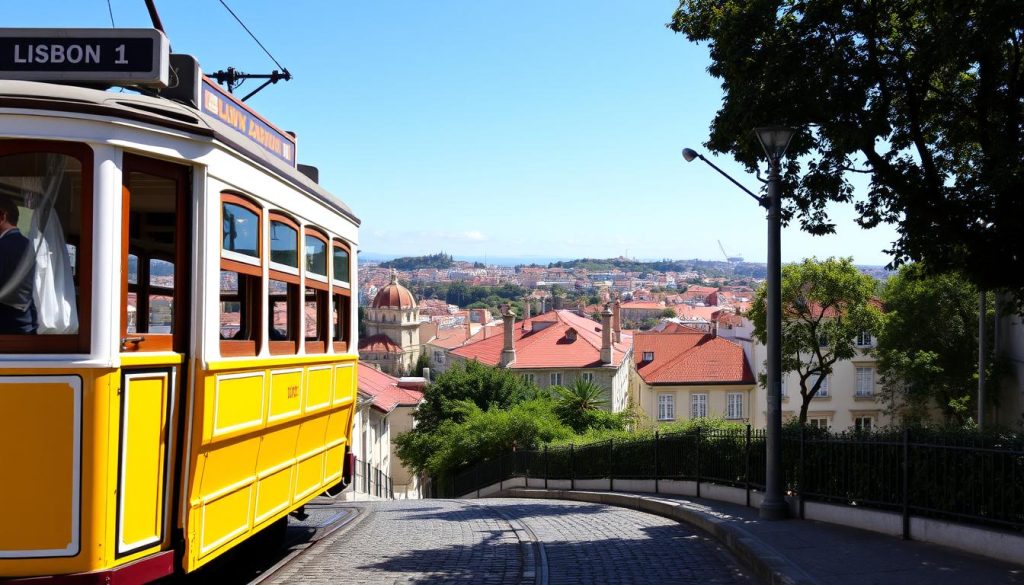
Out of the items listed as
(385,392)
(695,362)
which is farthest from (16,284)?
(695,362)

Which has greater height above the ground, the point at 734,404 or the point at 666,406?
the point at 734,404

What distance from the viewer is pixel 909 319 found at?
1679 inches

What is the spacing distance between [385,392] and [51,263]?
5633 centimetres

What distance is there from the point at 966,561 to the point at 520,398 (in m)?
46.5

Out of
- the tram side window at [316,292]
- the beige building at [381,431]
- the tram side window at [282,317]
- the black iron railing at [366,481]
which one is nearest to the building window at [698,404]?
the beige building at [381,431]

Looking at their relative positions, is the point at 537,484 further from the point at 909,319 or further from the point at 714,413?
the point at 714,413

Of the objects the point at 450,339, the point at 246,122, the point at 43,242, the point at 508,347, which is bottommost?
the point at 508,347

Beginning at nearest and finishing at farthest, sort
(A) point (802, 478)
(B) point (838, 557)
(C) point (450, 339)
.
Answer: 1. (B) point (838, 557)
2. (A) point (802, 478)
3. (C) point (450, 339)

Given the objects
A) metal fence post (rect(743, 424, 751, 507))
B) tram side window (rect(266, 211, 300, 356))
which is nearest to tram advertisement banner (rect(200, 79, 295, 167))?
tram side window (rect(266, 211, 300, 356))

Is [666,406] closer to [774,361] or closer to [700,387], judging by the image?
[700,387]

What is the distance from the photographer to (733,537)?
1046 centimetres

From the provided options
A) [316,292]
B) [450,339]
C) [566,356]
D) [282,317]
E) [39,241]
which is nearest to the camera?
[39,241]

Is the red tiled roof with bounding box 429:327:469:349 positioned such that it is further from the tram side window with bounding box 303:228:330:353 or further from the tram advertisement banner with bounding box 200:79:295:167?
the tram advertisement banner with bounding box 200:79:295:167

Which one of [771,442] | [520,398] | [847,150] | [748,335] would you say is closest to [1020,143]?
[847,150]
